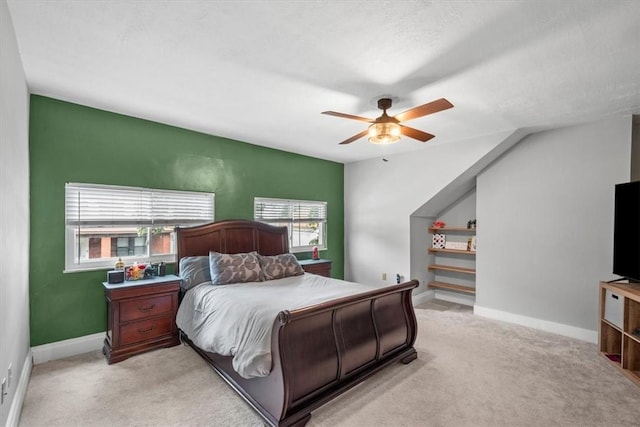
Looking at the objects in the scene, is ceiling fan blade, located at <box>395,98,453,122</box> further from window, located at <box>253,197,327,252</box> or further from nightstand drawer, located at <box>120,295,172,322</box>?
nightstand drawer, located at <box>120,295,172,322</box>

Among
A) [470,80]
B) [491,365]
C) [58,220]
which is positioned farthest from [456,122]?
[58,220]

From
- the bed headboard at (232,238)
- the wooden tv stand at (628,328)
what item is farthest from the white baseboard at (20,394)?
the wooden tv stand at (628,328)

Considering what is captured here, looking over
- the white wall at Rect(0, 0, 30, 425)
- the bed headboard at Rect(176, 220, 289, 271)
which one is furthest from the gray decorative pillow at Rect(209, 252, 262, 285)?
the white wall at Rect(0, 0, 30, 425)

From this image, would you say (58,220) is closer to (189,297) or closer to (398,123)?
(189,297)

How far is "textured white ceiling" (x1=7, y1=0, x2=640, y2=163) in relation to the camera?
1.78 meters

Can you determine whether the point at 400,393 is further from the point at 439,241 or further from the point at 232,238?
the point at 439,241

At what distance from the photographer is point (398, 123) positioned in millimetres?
2814

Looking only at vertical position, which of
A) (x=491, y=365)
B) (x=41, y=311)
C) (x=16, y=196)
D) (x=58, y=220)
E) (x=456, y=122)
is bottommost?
(x=491, y=365)

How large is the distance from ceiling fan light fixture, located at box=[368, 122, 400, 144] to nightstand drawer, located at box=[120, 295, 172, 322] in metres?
2.81

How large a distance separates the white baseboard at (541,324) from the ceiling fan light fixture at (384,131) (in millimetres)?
3207

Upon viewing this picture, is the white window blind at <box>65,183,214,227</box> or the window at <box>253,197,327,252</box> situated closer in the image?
the white window blind at <box>65,183,214,227</box>

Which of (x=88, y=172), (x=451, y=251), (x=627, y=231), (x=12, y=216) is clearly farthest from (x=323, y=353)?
(x=451, y=251)

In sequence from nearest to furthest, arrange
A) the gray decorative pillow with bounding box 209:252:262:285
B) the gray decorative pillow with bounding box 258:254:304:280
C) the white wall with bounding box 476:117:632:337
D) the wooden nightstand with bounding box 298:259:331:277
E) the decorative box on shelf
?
the gray decorative pillow with bounding box 209:252:262:285 < the white wall with bounding box 476:117:632:337 < the gray decorative pillow with bounding box 258:254:304:280 < the wooden nightstand with bounding box 298:259:331:277 < the decorative box on shelf

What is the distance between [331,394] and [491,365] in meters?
1.76
